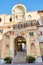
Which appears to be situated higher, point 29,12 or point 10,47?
point 29,12

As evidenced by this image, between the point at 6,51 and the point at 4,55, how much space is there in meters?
0.72

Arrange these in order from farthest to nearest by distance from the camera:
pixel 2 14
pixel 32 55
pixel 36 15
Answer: pixel 2 14, pixel 36 15, pixel 32 55

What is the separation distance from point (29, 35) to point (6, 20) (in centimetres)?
1512

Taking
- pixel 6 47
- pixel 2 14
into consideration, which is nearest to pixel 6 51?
pixel 6 47

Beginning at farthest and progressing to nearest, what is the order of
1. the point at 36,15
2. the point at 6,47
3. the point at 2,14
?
1. the point at 2,14
2. the point at 36,15
3. the point at 6,47

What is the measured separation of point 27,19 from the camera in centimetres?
3725

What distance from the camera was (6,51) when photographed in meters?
25.5

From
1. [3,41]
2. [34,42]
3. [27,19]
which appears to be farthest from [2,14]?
[34,42]

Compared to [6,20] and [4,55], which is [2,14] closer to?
[6,20]

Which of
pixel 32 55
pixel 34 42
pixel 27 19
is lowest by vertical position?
pixel 32 55

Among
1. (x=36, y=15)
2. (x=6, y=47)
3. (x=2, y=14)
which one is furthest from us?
(x=2, y=14)

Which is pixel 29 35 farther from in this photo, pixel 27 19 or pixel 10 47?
Result: pixel 27 19

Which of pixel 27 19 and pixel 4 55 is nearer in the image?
pixel 4 55

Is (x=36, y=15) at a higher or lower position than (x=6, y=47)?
higher
